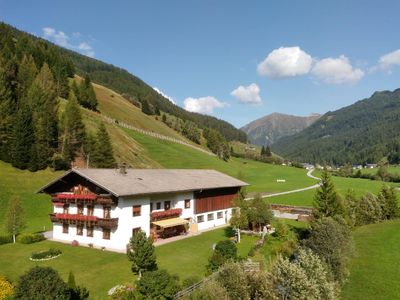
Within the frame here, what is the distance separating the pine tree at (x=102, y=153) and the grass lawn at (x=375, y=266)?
173ft

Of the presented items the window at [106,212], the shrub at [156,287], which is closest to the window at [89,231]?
the window at [106,212]

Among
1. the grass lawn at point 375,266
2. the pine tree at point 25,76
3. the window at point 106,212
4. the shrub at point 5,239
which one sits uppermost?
the pine tree at point 25,76

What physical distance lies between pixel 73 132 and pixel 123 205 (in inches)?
1764

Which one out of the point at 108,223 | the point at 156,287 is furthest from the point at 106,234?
the point at 156,287

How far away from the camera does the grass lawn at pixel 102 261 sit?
31.1 meters

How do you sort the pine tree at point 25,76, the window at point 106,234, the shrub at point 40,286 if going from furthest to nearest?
the pine tree at point 25,76 → the window at point 106,234 → the shrub at point 40,286

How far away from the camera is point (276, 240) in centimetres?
4656

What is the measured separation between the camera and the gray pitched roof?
4181 cm

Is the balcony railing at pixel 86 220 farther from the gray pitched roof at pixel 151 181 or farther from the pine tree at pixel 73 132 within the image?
the pine tree at pixel 73 132

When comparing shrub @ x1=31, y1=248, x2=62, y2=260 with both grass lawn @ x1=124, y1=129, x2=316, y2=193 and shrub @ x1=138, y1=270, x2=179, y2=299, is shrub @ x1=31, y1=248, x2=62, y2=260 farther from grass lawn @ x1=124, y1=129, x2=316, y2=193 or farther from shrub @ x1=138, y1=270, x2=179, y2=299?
grass lawn @ x1=124, y1=129, x2=316, y2=193

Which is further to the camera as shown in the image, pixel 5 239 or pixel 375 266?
pixel 5 239

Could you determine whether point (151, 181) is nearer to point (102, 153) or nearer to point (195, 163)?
point (102, 153)

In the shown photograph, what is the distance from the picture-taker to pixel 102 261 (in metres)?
36.6

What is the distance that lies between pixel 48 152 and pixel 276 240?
1932 inches
